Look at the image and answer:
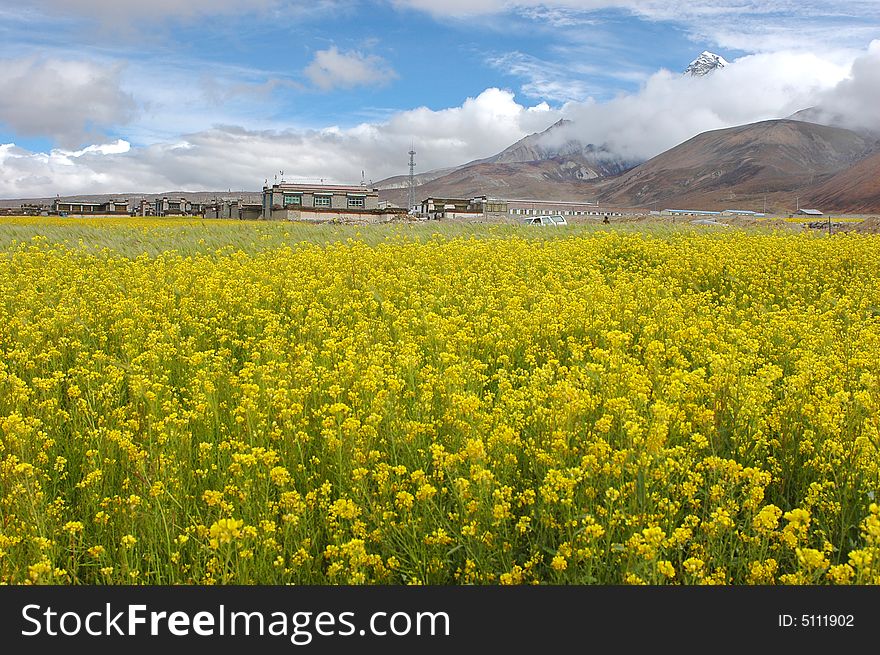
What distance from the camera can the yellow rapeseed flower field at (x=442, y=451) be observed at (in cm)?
357

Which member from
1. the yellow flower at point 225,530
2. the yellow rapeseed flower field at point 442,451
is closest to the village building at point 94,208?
the yellow rapeseed flower field at point 442,451

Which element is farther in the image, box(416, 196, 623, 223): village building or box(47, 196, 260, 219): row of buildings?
box(47, 196, 260, 219): row of buildings

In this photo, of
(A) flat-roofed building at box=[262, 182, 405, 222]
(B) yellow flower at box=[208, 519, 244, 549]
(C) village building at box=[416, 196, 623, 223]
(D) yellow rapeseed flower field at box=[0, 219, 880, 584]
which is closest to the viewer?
(B) yellow flower at box=[208, 519, 244, 549]

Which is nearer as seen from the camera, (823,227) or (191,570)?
(191,570)

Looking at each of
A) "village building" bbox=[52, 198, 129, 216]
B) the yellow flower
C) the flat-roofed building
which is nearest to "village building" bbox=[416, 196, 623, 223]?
the flat-roofed building

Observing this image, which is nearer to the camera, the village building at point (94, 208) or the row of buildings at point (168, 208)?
the row of buildings at point (168, 208)

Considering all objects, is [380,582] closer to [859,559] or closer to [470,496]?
[470,496]

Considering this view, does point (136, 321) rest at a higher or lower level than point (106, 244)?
lower

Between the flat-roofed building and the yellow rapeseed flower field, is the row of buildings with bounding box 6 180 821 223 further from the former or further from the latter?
the yellow rapeseed flower field

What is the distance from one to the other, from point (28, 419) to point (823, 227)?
32158 mm

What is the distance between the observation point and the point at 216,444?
5047 mm

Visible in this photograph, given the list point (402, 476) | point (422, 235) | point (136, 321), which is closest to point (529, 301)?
point (136, 321)

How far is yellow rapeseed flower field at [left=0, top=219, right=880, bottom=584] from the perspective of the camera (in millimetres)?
3574

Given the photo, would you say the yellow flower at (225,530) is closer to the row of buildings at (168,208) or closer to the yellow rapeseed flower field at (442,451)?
the yellow rapeseed flower field at (442,451)
